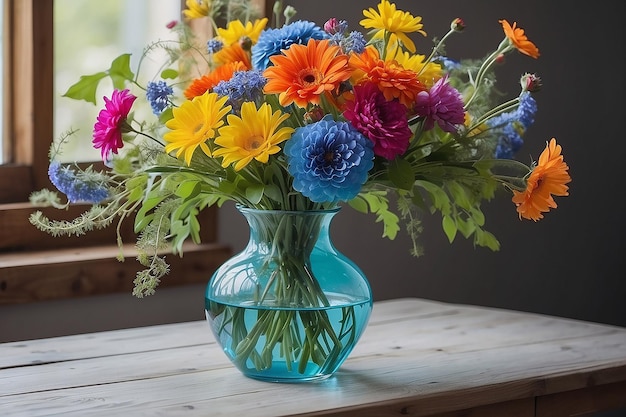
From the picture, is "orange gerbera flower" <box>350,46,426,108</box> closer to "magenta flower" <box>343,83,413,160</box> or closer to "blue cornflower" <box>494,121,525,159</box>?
"magenta flower" <box>343,83,413,160</box>

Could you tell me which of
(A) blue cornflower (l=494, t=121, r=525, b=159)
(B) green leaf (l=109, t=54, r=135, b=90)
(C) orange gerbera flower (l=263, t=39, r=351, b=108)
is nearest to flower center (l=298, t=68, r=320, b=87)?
(C) orange gerbera flower (l=263, t=39, r=351, b=108)

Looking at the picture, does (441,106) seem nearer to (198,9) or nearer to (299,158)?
(299,158)

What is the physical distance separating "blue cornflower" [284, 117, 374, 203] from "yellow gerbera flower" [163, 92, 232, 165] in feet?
0.32

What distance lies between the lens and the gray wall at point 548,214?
89.5 inches

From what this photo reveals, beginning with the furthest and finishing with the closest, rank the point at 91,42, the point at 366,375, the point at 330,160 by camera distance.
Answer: the point at 91,42, the point at 366,375, the point at 330,160

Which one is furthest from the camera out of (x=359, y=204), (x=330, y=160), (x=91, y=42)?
(x=91, y=42)

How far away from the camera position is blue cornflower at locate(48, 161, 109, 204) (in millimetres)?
1366

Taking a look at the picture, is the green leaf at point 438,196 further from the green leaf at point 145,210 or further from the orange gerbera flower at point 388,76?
the green leaf at point 145,210

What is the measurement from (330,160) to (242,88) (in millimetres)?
155

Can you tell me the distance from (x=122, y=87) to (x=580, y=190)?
1.47 m

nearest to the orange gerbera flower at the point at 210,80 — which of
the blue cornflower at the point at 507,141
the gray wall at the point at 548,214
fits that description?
the blue cornflower at the point at 507,141

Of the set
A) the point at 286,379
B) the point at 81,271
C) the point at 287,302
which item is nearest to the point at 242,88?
the point at 287,302

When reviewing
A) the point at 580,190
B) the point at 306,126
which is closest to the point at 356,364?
the point at 306,126

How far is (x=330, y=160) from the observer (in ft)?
3.98
